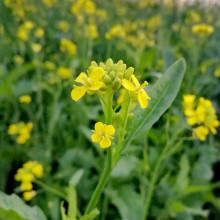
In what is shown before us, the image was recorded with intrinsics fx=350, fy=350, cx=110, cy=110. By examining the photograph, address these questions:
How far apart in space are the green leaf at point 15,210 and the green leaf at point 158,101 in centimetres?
24

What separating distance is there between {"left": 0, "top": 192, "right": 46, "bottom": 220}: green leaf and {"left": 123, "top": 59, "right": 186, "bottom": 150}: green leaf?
245 mm

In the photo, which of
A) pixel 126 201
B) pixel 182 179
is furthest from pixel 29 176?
pixel 182 179

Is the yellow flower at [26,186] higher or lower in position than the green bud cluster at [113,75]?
lower

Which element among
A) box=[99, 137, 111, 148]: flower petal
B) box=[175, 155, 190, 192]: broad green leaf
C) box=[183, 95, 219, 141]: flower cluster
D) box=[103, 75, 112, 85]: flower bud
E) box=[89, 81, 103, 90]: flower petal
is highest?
box=[103, 75, 112, 85]: flower bud

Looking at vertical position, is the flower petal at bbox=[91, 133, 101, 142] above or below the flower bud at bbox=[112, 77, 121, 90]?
below

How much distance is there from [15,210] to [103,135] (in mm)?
226

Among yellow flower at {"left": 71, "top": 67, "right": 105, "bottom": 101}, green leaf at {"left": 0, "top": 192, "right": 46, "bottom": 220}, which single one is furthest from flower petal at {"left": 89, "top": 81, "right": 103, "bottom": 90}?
green leaf at {"left": 0, "top": 192, "right": 46, "bottom": 220}

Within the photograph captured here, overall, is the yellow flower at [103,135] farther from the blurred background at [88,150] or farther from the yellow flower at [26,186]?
the yellow flower at [26,186]

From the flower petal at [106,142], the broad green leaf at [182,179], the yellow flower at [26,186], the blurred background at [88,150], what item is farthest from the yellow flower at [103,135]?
the broad green leaf at [182,179]

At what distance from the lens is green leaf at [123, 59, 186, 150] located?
78 centimetres

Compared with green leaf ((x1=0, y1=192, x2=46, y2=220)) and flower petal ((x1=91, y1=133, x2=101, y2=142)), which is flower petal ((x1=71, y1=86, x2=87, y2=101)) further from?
green leaf ((x1=0, y1=192, x2=46, y2=220))

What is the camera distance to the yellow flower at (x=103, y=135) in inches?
25.6

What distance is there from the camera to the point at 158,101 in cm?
84

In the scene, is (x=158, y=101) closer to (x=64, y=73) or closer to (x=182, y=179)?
(x=182, y=179)
